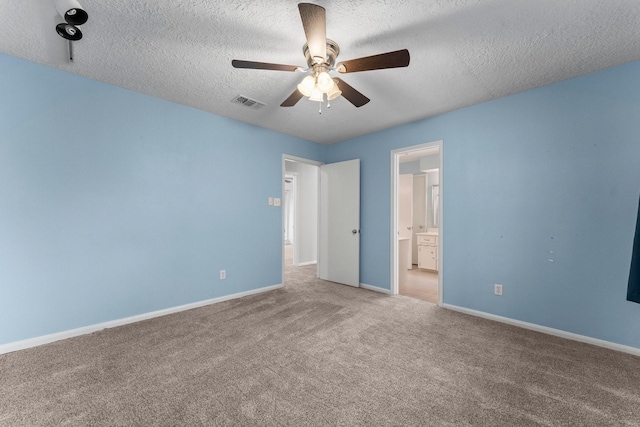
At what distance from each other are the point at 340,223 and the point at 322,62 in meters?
3.05

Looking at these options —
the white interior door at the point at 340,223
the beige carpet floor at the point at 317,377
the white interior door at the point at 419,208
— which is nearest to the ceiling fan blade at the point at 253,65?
the beige carpet floor at the point at 317,377

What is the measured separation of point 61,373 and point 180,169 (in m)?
2.16

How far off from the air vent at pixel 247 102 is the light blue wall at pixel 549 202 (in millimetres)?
2220

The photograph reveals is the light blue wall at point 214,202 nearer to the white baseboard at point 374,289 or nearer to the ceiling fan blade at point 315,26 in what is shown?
the white baseboard at point 374,289

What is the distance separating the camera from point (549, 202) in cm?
268

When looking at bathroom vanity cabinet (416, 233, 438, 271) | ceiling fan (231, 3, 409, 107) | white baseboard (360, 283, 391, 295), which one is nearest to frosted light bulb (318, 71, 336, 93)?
ceiling fan (231, 3, 409, 107)

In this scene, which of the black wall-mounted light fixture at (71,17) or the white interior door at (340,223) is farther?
the white interior door at (340,223)

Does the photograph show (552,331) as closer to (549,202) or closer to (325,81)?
(549,202)

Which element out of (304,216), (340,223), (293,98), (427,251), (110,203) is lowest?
(427,251)

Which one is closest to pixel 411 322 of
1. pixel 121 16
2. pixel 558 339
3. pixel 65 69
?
pixel 558 339

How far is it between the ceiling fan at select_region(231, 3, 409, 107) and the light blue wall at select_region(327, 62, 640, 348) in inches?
71.0

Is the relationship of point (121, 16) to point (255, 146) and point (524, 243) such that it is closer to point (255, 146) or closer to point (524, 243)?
point (255, 146)

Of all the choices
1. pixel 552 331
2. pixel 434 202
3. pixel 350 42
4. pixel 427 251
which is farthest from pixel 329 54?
pixel 434 202

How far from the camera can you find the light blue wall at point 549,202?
2.33 meters
